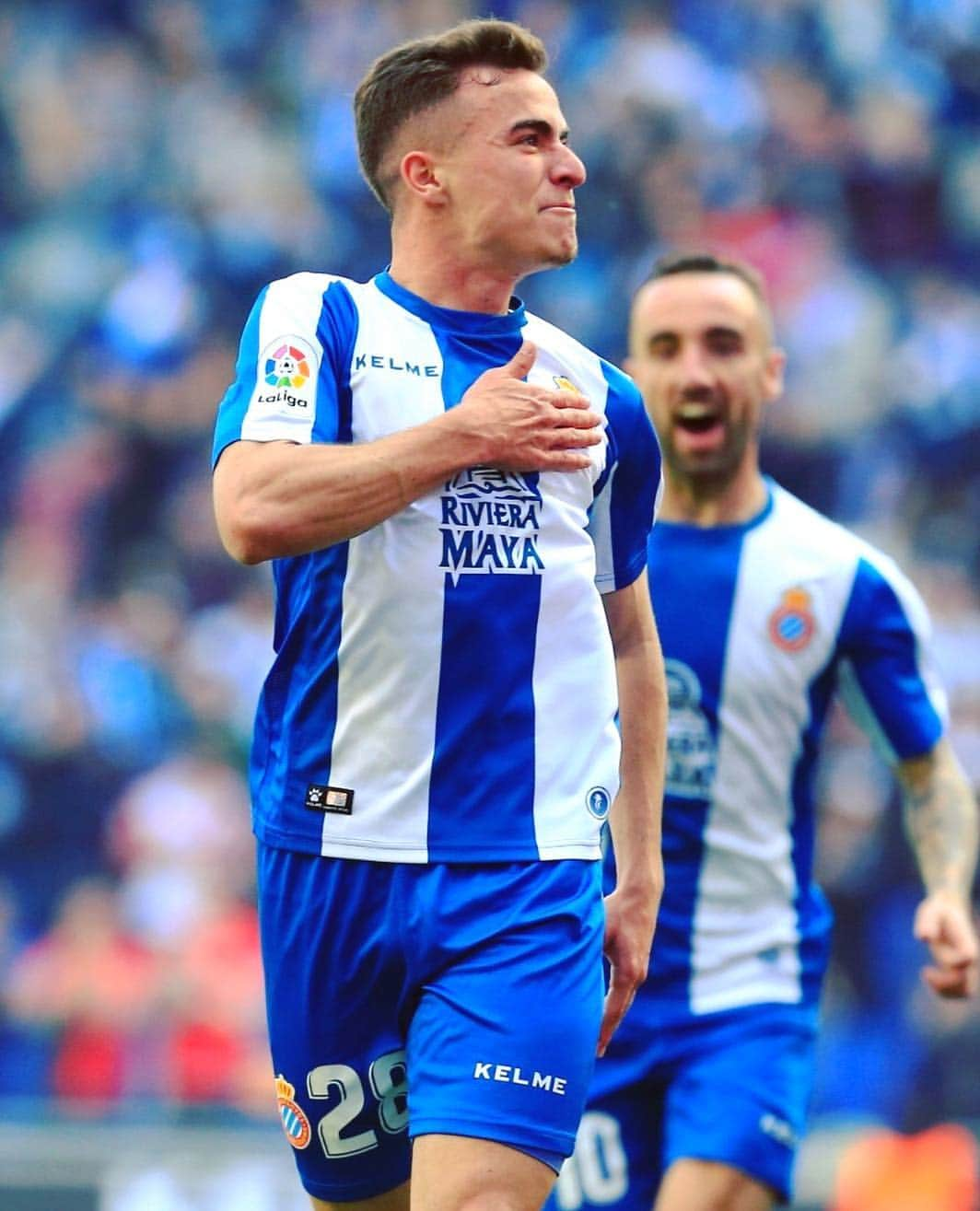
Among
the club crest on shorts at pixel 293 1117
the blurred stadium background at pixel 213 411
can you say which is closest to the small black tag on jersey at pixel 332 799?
the club crest on shorts at pixel 293 1117

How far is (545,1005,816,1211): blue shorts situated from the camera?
4.79 m

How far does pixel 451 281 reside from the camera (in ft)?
12.2

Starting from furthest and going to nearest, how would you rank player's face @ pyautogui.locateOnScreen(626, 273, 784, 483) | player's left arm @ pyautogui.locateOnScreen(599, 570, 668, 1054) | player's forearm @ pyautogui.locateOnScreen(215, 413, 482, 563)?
1. player's face @ pyautogui.locateOnScreen(626, 273, 784, 483)
2. player's left arm @ pyautogui.locateOnScreen(599, 570, 668, 1054)
3. player's forearm @ pyautogui.locateOnScreen(215, 413, 482, 563)

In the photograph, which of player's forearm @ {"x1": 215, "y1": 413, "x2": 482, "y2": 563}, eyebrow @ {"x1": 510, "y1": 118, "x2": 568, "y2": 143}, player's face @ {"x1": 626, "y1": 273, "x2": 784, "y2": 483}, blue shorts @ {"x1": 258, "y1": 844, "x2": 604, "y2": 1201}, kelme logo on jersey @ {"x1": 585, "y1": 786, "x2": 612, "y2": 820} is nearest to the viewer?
player's forearm @ {"x1": 215, "y1": 413, "x2": 482, "y2": 563}

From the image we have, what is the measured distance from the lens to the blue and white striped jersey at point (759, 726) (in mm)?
4957

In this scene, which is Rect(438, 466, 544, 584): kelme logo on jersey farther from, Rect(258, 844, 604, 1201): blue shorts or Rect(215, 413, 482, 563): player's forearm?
Rect(258, 844, 604, 1201): blue shorts

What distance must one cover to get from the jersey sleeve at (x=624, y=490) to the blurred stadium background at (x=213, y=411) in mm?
4399

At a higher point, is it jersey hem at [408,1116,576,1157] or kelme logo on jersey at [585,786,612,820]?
kelme logo on jersey at [585,786,612,820]

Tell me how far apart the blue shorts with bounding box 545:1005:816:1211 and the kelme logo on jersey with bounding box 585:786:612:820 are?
1.44 metres

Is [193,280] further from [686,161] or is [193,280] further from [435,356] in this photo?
[435,356]

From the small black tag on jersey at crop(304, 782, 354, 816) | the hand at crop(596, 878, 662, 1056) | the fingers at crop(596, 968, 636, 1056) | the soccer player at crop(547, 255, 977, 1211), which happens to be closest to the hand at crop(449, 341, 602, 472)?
the small black tag on jersey at crop(304, 782, 354, 816)

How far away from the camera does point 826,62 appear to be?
11555mm

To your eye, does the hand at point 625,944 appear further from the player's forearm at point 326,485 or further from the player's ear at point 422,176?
the player's ear at point 422,176

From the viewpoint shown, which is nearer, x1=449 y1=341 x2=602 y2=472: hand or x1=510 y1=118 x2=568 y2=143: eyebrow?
x1=449 y1=341 x2=602 y2=472: hand
